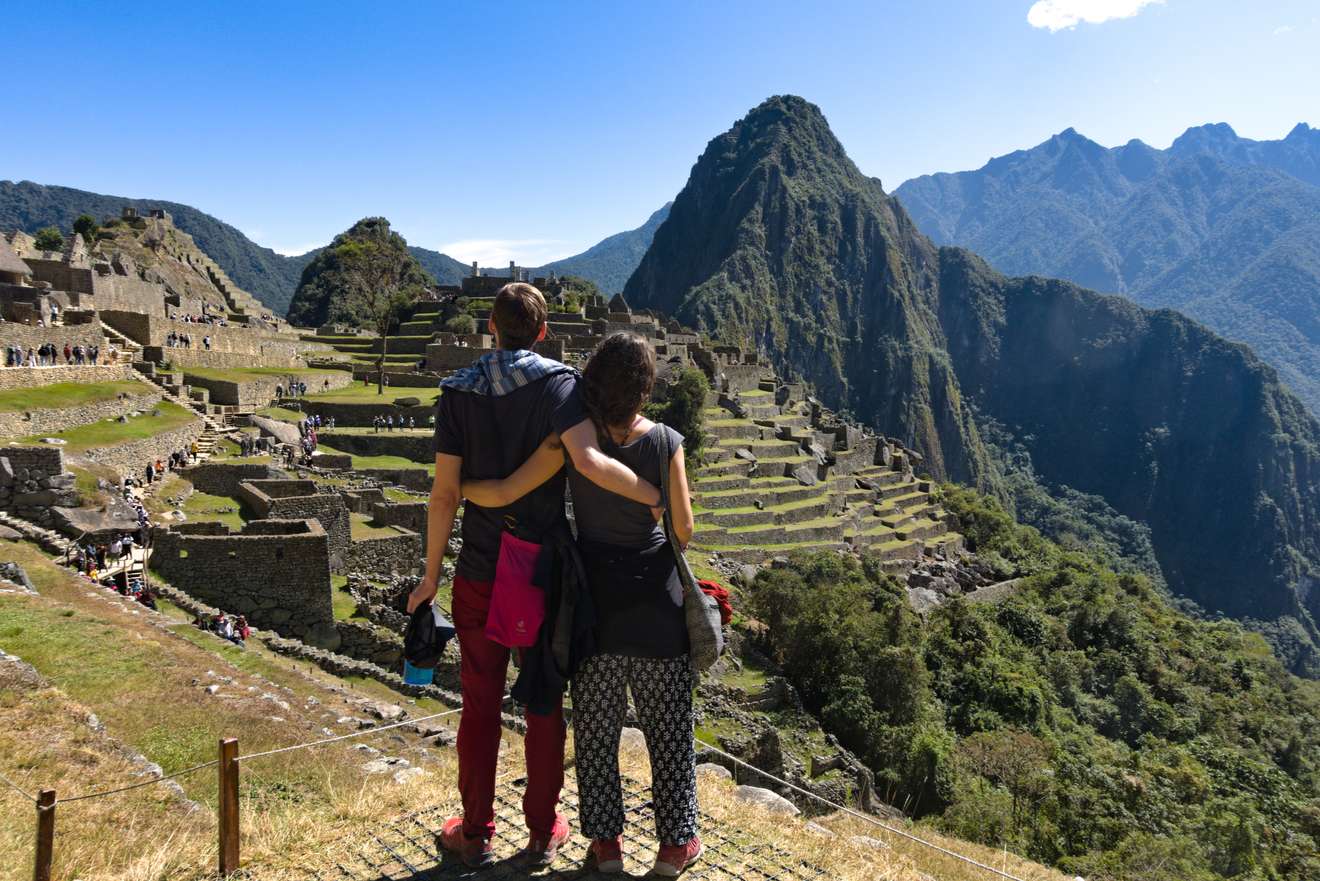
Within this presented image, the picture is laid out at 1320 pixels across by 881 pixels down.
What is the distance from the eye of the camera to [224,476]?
1633cm

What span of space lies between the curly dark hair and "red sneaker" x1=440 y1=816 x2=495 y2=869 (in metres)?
1.93

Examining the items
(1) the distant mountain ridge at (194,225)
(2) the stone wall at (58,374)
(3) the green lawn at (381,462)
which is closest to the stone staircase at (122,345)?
(2) the stone wall at (58,374)

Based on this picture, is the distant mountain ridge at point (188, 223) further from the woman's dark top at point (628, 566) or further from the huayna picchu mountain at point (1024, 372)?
the woman's dark top at point (628, 566)

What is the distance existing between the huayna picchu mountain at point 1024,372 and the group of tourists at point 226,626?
11462cm

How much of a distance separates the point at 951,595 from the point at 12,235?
156ft

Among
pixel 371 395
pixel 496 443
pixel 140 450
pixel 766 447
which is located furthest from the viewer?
pixel 766 447

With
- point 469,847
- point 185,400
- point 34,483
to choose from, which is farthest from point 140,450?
point 469,847

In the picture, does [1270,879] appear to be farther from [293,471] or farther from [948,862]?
[293,471]

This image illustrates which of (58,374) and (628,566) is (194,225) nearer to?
(58,374)

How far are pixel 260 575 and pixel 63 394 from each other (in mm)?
9825

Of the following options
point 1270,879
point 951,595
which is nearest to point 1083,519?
point 951,595

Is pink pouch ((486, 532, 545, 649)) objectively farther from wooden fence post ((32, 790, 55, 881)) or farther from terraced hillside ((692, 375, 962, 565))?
terraced hillside ((692, 375, 962, 565))

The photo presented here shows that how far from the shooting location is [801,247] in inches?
6900

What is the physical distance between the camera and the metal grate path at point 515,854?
335cm
